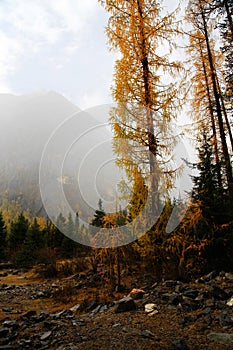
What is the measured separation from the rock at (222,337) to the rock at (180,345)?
43cm

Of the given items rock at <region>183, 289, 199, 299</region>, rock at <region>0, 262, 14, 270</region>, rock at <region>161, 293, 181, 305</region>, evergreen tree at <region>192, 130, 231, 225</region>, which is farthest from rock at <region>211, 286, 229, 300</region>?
rock at <region>0, 262, 14, 270</region>

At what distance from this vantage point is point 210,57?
11.9m

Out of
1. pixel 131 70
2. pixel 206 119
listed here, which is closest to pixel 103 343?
pixel 131 70

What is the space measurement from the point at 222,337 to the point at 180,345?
2.03ft

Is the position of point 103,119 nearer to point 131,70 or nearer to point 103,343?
point 131,70

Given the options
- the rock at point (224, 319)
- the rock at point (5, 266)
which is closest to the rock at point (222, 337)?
the rock at point (224, 319)

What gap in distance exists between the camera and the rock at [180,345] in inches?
129

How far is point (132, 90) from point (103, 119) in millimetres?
1332

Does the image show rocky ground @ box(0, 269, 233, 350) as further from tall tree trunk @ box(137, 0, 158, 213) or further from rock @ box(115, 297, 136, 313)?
tall tree trunk @ box(137, 0, 158, 213)

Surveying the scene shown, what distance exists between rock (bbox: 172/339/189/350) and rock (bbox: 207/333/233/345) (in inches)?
A: 16.8

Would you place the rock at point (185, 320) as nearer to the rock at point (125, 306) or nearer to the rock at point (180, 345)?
the rock at point (180, 345)

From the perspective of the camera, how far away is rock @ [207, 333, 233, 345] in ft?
10.9

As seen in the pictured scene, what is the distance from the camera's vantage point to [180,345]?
10.8ft

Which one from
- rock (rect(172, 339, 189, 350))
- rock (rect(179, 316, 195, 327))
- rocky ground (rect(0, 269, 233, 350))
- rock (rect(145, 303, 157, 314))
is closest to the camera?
rock (rect(172, 339, 189, 350))
